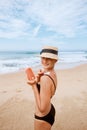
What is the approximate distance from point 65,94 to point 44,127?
4037 mm

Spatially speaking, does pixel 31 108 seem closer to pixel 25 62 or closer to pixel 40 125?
pixel 40 125

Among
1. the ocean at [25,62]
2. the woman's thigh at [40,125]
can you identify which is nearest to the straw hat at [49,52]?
the woman's thigh at [40,125]

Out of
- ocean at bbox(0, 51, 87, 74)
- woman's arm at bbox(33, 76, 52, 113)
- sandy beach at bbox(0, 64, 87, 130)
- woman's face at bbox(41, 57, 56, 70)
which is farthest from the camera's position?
ocean at bbox(0, 51, 87, 74)

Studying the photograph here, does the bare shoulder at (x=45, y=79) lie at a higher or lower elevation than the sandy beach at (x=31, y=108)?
higher

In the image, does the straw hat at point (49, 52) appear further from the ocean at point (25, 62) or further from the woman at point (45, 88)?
the ocean at point (25, 62)

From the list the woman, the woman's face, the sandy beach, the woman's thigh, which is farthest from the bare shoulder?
the sandy beach

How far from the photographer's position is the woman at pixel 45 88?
1.85m

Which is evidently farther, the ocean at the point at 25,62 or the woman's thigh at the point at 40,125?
the ocean at the point at 25,62

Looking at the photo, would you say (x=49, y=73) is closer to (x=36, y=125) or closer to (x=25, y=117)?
(x=36, y=125)

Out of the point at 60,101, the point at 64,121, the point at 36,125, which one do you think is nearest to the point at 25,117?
the point at 64,121

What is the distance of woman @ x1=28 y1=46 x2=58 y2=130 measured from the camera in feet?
6.07

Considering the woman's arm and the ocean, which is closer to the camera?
the woman's arm

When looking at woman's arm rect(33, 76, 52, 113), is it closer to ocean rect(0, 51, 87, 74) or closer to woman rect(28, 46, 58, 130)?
woman rect(28, 46, 58, 130)

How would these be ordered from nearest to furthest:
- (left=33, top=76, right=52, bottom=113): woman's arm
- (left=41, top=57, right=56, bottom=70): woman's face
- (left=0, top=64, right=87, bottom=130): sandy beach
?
(left=33, top=76, right=52, bottom=113): woman's arm < (left=41, top=57, right=56, bottom=70): woman's face < (left=0, top=64, right=87, bottom=130): sandy beach
